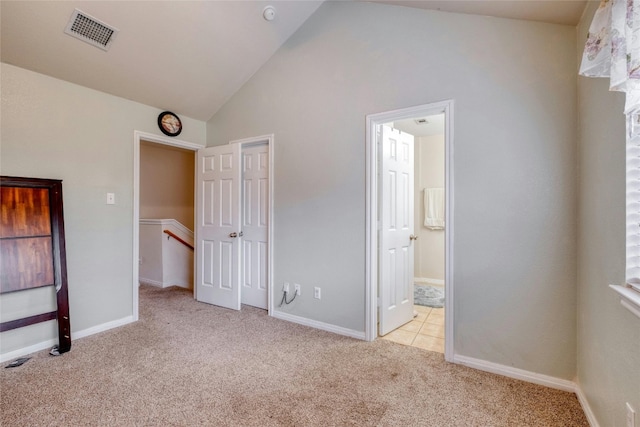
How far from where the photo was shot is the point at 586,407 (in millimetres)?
1718

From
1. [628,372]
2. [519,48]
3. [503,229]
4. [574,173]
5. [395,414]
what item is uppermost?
[519,48]

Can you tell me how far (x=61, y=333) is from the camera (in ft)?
8.09

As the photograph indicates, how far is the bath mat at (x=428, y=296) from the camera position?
151 inches

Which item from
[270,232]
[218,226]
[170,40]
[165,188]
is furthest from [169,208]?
[170,40]

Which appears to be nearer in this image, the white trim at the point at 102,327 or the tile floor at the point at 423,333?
the tile floor at the point at 423,333

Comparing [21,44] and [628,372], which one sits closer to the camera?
[628,372]

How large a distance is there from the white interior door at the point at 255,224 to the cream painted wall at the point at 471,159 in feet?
1.81

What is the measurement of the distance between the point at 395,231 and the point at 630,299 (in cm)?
187

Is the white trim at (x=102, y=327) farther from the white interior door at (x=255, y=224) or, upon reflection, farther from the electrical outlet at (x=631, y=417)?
the electrical outlet at (x=631, y=417)

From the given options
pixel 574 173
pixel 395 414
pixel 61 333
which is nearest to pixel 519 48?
pixel 574 173

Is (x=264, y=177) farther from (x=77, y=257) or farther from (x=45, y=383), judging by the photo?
(x=45, y=383)

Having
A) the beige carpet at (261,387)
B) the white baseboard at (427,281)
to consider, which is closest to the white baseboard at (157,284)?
the beige carpet at (261,387)

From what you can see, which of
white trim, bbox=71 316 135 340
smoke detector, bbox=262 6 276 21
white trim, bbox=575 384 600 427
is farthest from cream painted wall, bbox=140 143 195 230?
white trim, bbox=575 384 600 427

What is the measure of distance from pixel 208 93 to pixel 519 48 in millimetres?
3000
